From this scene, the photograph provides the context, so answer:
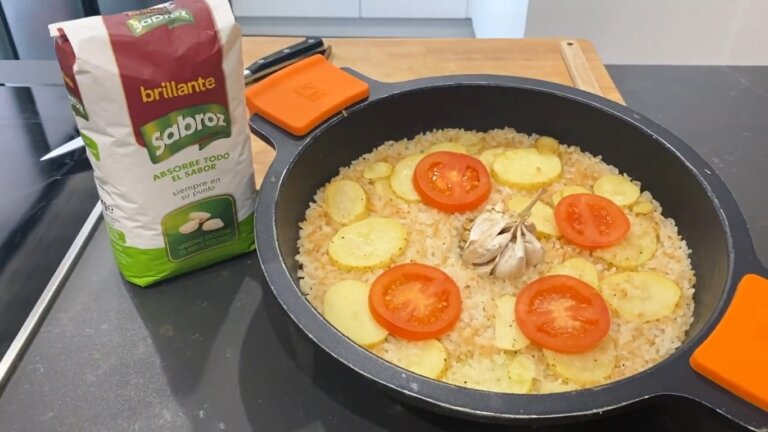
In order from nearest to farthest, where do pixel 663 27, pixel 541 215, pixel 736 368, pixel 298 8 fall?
1. pixel 736 368
2. pixel 541 215
3. pixel 663 27
4. pixel 298 8

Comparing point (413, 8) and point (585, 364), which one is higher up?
point (585, 364)

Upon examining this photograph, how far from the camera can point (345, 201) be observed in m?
1.20

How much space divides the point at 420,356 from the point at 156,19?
0.56 metres

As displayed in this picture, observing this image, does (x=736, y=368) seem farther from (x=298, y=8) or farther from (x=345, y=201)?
(x=298, y=8)

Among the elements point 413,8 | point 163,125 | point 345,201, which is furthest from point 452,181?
point 413,8

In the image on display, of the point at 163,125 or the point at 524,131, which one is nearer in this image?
the point at 163,125

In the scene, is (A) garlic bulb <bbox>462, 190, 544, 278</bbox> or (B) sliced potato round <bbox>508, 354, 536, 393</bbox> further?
(A) garlic bulb <bbox>462, 190, 544, 278</bbox>

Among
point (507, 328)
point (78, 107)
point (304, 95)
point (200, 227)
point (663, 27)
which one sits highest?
point (78, 107)

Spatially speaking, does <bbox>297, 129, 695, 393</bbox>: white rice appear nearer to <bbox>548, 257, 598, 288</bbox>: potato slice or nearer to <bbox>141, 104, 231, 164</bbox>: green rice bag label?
<bbox>548, 257, 598, 288</bbox>: potato slice

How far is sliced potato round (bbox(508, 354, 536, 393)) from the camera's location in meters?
0.92

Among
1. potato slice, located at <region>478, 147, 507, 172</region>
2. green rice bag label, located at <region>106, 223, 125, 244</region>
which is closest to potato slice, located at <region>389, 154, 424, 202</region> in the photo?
potato slice, located at <region>478, 147, 507, 172</region>

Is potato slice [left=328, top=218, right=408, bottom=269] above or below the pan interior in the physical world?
below

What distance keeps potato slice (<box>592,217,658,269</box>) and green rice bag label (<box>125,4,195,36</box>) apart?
28.8 inches

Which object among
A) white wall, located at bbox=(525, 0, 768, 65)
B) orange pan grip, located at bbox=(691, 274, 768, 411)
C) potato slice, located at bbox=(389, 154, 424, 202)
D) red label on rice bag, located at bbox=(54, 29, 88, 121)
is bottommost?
white wall, located at bbox=(525, 0, 768, 65)
